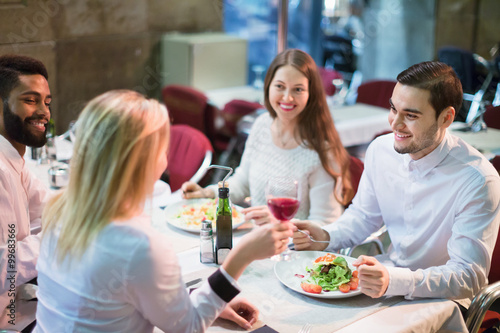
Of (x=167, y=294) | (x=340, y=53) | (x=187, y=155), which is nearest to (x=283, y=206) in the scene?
(x=167, y=294)

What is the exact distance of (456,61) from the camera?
7113 millimetres

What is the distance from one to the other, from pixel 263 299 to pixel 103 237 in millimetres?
606

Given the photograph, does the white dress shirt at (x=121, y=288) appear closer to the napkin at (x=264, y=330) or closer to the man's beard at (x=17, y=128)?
the napkin at (x=264, y=330)

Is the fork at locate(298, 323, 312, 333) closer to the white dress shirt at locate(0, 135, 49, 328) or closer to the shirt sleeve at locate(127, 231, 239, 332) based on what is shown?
the shirt sleeve at locate(127, 231, 239, 332)

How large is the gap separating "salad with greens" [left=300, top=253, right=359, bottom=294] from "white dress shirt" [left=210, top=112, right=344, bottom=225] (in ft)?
2.00

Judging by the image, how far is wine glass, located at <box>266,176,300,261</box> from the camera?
1.73 m

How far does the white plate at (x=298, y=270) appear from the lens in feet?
5.54

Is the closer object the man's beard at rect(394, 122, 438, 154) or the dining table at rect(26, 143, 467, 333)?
the dining table at rect(26, 143, 467, 333)

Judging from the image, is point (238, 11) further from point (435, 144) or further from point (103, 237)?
point (103, 237)

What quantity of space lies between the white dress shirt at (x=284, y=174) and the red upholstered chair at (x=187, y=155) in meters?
0.33

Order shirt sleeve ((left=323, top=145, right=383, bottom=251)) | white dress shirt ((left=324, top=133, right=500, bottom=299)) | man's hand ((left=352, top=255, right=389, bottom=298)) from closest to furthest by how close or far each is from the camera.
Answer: man's hand ((left=352, top=255, right=389, bottom=298)) < white dress shirt ((left=324, top=133, right=500, bottom=299)) < shirt sleeve ((left=323, top=145, right=383, bottom=251))

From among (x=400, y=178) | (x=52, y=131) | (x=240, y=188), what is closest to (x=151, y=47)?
(x=52, y=131)

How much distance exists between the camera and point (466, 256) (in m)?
1.80

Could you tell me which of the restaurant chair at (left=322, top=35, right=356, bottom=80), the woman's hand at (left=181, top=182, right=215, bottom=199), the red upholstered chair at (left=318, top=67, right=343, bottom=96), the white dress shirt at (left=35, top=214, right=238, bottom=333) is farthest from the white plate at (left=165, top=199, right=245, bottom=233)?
the restaurant chair at (left=322, top=35, right=356, bottom=80)
